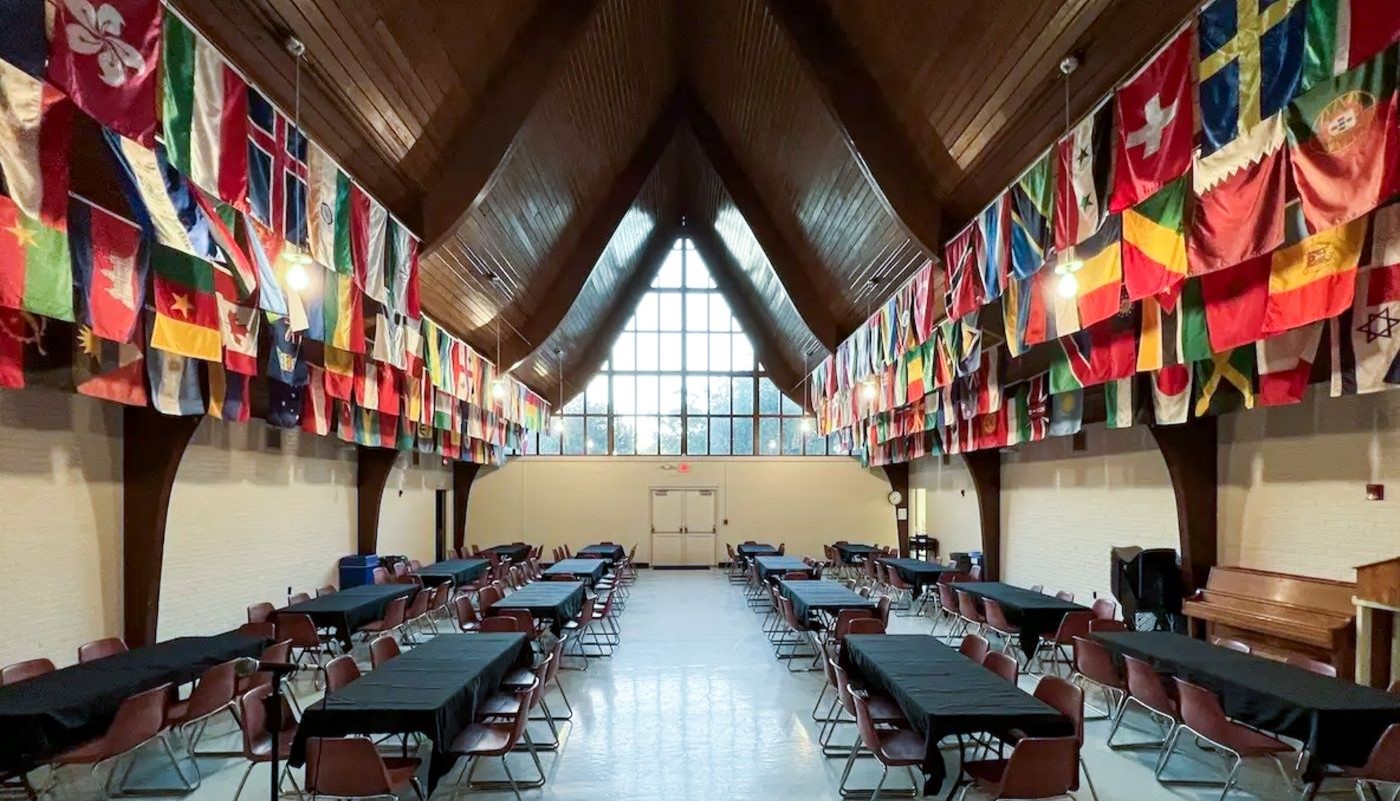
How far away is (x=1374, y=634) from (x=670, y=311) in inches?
693

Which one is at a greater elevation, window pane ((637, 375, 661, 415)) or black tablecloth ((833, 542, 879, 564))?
window pane ((637, 375, 661, 415))

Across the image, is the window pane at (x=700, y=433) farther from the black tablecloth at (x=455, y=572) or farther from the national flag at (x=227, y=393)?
the national flag at (x=227, y=393)

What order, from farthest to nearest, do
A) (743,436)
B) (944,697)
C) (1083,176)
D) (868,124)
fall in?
(743,436) → (868,124) → (1083,176) → (944,697)

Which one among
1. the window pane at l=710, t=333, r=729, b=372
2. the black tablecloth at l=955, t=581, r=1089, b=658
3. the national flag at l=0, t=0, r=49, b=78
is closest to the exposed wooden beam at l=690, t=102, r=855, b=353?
the window pane at l=710, t=333, r=729, b=372

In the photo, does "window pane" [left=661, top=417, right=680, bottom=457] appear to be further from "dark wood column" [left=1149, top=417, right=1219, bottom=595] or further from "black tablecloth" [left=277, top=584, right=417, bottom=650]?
"dark wood column" [left=1149, top=417, right=1219, bottom=595]

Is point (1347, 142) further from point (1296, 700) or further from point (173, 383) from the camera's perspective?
point (173, 383)

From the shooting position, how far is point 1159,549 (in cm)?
916

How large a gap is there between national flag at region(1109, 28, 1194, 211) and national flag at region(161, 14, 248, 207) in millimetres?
6186

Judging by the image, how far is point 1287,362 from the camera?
235 inches

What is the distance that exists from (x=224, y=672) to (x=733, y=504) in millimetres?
16463

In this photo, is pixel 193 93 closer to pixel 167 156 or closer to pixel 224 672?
pixel 167 156

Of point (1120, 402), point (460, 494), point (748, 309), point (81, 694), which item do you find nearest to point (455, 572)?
point (460, 494)

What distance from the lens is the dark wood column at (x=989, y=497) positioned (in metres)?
14.5

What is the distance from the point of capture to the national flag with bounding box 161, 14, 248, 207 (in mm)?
4566
